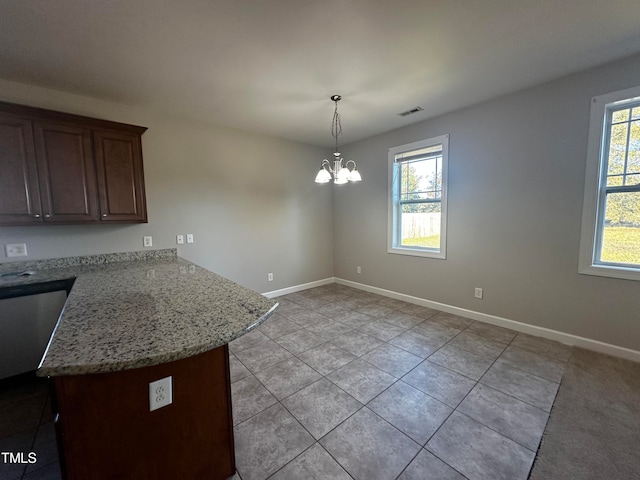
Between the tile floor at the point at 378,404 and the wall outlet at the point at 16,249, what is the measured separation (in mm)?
1151

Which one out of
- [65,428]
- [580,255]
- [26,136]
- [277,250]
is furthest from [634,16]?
[26,136]

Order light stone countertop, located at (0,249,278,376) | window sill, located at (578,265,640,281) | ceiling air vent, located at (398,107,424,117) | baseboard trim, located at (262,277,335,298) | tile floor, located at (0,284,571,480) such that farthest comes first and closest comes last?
1. baseboard trim, located at (262,277,335,298)
2. ceiling air vent, located at (398,107,424,117)
3. window sill, located at (578,265,640,281)
4. tile floor, located at (0,284,571,480)
5. light stone countertop, located at (0,249,278,376)

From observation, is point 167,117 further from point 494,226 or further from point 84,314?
point 494,226

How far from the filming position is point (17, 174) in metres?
2.14

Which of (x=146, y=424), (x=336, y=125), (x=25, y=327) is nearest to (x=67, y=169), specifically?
(x=25, y=327)

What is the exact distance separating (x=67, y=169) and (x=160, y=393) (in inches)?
97.7

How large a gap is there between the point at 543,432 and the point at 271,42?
10.5ft

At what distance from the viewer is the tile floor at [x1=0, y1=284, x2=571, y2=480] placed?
4.60 ft

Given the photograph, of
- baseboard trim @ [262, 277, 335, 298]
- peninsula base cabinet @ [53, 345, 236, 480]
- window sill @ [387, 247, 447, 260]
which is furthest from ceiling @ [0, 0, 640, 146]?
baseboard trim @ [262, 277, 335, 298]

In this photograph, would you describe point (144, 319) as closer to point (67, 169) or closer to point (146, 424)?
point (146, 424)

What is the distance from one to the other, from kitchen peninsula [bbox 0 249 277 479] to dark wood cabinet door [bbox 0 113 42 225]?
4.54 feet

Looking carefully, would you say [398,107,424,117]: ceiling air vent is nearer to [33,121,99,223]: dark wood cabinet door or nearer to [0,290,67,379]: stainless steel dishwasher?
[33,121,99,223]: dark wood cabinet door

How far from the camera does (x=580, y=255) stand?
2.47 m

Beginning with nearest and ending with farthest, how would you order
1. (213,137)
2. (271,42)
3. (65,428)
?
(65,428) → (271,42) → (213,137)
